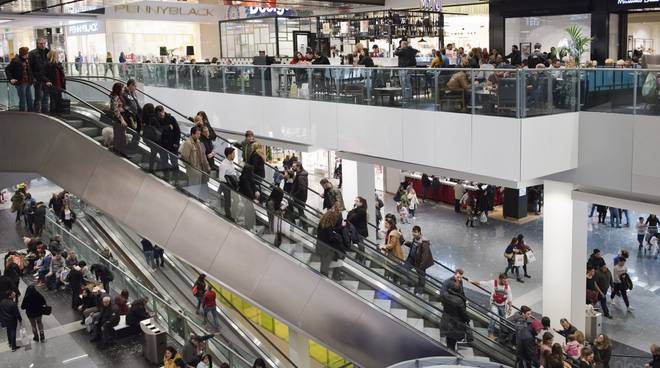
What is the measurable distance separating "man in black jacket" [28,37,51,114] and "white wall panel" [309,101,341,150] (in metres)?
6.12

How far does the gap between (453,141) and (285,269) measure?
4.22 m

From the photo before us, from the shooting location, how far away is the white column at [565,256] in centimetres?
1321

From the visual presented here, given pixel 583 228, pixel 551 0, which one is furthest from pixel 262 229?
pixel 551 0

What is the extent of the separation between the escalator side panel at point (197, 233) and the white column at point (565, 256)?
647cm

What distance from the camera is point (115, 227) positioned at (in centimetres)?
1950

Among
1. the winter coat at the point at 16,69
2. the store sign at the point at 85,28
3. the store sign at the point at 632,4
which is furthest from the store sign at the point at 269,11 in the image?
the winter coat at the point at 16,69

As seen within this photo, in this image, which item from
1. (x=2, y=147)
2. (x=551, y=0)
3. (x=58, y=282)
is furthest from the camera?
(x=551, y=0)

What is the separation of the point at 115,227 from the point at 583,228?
1283cm

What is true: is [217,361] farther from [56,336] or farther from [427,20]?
[427,20]

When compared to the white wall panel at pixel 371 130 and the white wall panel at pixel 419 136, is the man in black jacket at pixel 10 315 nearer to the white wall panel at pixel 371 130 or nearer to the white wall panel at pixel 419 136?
the white wall panel at pixel 371 130

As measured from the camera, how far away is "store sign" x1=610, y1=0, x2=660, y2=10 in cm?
1970

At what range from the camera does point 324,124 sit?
16156 millimetres

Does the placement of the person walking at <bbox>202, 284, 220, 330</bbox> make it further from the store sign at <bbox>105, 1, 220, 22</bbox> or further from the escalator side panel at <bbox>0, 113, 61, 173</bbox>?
the store sign at <bbox>105, 1, 220, 22</bbox>

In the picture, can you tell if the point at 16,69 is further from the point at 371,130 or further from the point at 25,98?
the point at 371,130
